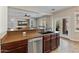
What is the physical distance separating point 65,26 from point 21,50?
1010 mm

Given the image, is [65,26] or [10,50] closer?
[10,50]

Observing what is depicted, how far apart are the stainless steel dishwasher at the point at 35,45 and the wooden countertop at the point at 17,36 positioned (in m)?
0.09

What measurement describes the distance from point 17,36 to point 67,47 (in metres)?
1.03

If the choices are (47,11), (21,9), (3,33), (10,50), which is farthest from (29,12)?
(10,50)

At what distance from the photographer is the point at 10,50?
2268 mm

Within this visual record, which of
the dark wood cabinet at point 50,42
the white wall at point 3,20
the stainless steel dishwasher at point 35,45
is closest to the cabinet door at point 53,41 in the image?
the dark wood cabinet at point 50,42

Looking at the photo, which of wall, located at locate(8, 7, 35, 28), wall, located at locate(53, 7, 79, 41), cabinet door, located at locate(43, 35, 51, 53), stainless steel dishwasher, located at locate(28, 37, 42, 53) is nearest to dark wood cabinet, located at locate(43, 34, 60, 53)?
cabinet door, located at locate(43, 35, 51, 53)

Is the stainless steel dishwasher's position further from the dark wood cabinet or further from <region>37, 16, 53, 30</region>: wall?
<region>37, 16, 53, 30</region>: wall

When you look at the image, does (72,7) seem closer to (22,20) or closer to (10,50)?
(22,20)

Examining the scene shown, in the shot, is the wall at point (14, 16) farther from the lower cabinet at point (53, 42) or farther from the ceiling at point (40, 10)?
the lower cabinet at point (53, 42)

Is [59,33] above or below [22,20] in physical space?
below

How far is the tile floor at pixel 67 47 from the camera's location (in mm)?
2372
